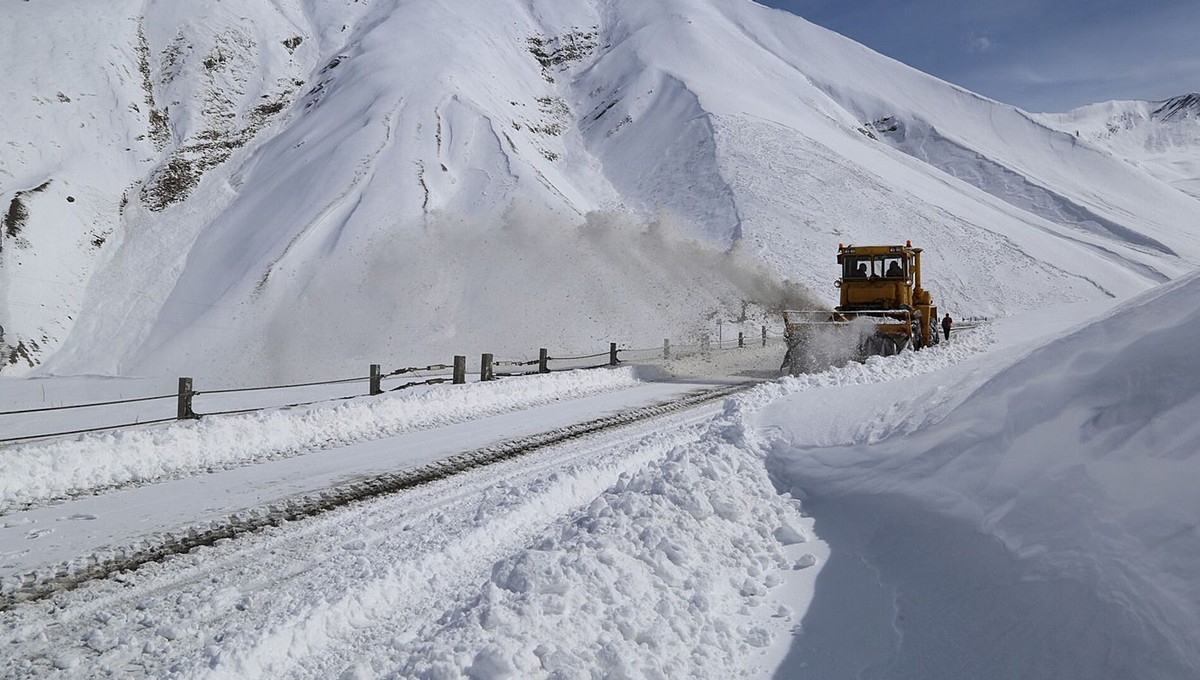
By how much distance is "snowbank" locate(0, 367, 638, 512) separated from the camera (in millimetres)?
7620

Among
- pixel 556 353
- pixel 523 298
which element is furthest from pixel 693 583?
pixel 523 298

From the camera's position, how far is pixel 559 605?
3889 millimetres

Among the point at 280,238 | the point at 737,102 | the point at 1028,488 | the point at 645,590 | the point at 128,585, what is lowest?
the point at 128,585

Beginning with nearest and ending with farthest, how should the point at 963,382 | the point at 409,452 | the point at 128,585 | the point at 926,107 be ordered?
1. the point at 128,585
2. the point at 963,382
3. the point at 409,452
4. the point at 926,107

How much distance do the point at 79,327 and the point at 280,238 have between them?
11434 millimetres

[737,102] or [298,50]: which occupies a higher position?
[298,50]

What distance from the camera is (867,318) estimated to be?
17562mm

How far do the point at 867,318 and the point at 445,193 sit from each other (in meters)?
34.4

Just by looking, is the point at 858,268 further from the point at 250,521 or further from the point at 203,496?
the point at 250,521

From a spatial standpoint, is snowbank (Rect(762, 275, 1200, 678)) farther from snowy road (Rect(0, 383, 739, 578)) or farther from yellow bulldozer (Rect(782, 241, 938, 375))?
yellow bulldozer (Rect(782, 241, 938, 375))

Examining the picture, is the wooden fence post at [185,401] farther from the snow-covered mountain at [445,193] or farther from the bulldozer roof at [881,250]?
the snow-covered mountain at [445,193]

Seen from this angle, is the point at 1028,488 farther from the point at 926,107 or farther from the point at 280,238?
the point at 926,107

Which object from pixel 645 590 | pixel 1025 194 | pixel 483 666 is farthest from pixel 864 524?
pixel 1025 194

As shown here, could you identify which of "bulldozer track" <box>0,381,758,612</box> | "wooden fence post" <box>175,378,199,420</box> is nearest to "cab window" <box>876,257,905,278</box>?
"bulldozer track" <box>0,381,758,612</box>
